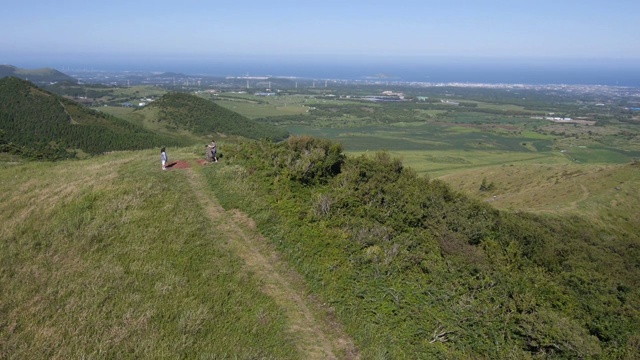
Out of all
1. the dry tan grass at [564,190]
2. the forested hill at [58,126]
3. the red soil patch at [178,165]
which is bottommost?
the dry tan grass at [564,190]

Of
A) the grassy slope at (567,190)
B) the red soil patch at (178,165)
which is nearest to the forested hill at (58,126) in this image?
the red soil patch at (178,165)

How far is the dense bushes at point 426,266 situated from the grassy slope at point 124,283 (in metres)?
2.29

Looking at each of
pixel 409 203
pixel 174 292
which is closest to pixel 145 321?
pixel 174 292

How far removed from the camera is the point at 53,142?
56.9 metres

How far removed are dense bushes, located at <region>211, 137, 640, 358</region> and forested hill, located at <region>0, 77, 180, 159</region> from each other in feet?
156

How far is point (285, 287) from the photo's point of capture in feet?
38.0

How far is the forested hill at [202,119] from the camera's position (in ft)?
322

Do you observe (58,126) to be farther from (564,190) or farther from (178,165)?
(564,190)

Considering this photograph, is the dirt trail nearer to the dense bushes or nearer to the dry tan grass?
the dense bushes

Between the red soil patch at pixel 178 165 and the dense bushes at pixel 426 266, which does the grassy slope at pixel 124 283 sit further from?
the red soil patch at pixel 178 165

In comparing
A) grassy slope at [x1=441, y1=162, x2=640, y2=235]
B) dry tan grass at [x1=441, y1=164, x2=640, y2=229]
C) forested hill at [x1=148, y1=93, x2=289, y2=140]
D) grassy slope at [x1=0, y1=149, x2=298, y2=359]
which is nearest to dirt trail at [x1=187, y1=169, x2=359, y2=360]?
grassy slope at [x1=0, y1=149, x2=298, y2=359]

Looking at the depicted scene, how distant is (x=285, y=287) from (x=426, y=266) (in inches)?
182

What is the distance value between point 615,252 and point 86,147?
6331 cm

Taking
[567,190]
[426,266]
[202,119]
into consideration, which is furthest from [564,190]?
[202,119]
